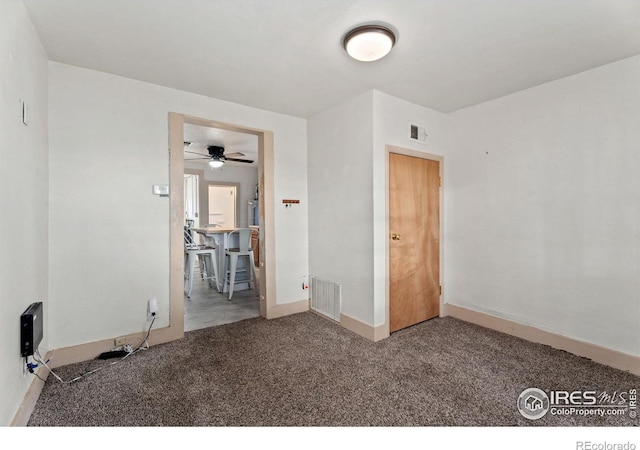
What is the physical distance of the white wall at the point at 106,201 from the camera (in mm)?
2311

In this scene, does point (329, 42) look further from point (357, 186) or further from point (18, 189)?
point (18, 189)

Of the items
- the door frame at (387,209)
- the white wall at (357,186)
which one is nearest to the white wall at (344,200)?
the white wall at (357,186)

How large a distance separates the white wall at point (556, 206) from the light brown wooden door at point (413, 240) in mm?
277

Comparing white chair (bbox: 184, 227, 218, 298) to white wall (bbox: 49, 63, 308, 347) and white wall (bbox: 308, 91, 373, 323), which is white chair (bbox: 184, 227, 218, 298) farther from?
white wall (bbox: 308, 91, 373, 323)

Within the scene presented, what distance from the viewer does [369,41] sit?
190cm

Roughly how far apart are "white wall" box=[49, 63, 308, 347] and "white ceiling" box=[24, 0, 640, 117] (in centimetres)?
21

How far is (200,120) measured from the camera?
2.95m

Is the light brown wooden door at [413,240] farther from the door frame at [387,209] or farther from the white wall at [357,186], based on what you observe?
the white wall at [357,186]

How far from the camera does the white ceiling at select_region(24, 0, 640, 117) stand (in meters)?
1.69

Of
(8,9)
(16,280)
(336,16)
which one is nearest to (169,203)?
(16,280)

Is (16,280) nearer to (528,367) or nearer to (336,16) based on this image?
(336,16)

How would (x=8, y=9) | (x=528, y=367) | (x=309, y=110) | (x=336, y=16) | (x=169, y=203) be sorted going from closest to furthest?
(x=8, y=9) < (x=336, y=16) < (x=528, y=367) < (x=169, y=203) < (x=309, y=110)

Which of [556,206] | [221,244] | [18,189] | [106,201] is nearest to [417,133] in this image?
[556,206]
